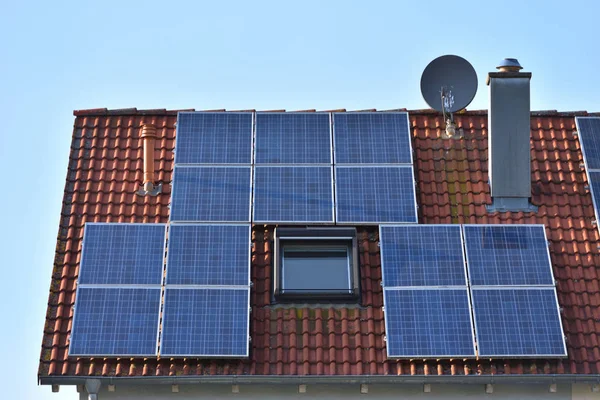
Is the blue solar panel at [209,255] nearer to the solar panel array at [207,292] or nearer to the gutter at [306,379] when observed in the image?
the solar panel array at [207,292]

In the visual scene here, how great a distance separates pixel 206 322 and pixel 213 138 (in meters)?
4.08

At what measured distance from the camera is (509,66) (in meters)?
22.9

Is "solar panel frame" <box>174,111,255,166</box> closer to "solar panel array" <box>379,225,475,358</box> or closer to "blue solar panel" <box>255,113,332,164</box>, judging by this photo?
"blue solar panel" <box>255,113,332,164</box>

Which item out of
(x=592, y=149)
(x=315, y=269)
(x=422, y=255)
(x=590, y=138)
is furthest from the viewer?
(x=590, y=138)

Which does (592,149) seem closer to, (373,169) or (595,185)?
(595,185)

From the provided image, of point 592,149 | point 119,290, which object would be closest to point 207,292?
point 119,290

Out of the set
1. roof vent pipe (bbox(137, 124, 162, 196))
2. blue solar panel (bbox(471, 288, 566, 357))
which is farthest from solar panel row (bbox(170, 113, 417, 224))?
blue solar panel (bbox(471, 288, 566, 357))

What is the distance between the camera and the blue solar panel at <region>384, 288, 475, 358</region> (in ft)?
64.6

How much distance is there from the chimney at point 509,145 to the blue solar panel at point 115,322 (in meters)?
6.15

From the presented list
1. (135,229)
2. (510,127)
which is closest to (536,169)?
(510,127)

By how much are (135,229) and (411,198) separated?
181 inches

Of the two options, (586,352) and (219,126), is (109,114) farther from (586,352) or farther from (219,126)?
(586,352)

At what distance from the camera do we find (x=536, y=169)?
75.4ft

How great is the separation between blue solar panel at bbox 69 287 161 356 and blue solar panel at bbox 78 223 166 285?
238mm
